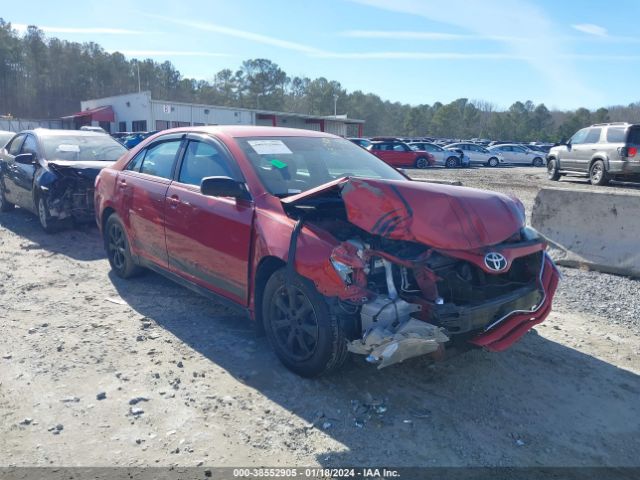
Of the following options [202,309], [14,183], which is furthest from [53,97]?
[202,309]

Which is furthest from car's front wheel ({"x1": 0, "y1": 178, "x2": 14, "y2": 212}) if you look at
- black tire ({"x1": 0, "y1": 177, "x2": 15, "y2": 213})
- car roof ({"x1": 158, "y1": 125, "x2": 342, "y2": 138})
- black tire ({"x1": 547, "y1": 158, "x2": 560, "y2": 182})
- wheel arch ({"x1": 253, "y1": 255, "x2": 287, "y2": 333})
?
black tire ({"x1": 547, "y1": 158, "x2": 560, "y2": 182})

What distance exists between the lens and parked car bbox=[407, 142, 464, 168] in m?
30.7

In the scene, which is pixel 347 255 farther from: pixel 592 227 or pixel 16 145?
pixel 16 145

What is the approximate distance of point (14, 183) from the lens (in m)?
9.52

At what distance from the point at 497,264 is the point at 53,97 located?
94498mm

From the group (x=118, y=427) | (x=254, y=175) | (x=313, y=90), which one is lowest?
(x=118, y=427)

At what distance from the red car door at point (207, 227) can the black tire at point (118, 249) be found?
107 centimetres

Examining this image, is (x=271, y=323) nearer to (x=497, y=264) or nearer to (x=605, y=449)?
(x=497, y=264)

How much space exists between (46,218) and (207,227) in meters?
5.10

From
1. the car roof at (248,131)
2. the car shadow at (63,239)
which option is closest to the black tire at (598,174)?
the car roof at (248,131)

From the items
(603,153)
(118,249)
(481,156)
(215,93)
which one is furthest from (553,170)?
(215,93)

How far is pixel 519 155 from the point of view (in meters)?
35.2

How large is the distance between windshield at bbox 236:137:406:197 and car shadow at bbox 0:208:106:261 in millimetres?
3819

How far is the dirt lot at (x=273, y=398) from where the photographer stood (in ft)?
9.92
